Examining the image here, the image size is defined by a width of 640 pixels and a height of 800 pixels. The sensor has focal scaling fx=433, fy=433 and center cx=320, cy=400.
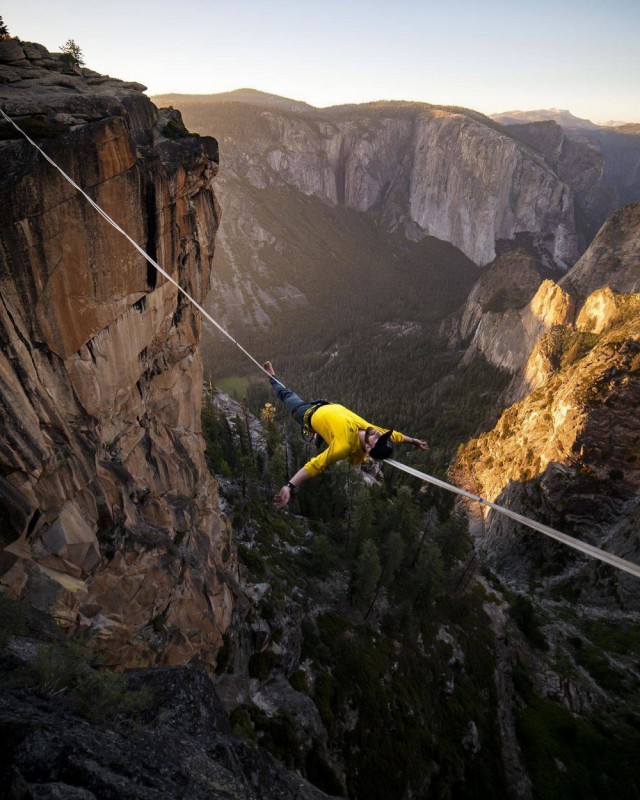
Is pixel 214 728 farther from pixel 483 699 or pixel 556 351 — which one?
pixel 556 351

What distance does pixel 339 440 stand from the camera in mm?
10203

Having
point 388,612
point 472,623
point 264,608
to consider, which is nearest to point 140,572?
point 264,608

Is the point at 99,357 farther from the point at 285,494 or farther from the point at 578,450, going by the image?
the point at 578,450

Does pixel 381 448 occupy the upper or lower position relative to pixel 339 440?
upper

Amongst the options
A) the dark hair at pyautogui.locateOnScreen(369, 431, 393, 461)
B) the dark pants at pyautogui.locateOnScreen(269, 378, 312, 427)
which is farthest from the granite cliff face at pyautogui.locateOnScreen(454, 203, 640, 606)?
the dark hair at pyautogui.locateOnScreen(369, 431, 393, 461)

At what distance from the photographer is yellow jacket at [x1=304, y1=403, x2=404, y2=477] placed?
10055mm

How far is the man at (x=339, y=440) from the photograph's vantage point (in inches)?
365

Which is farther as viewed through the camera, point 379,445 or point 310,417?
point 310,417

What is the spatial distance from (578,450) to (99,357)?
223 ft

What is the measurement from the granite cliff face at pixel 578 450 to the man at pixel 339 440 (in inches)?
2265

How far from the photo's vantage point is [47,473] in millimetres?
12312

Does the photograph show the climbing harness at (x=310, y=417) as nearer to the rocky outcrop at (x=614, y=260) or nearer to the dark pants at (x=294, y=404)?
the dark pants at (x=294, y=404)

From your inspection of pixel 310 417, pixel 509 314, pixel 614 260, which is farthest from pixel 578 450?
pixel 509 314

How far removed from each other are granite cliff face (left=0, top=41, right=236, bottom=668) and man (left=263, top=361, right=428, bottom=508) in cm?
743
